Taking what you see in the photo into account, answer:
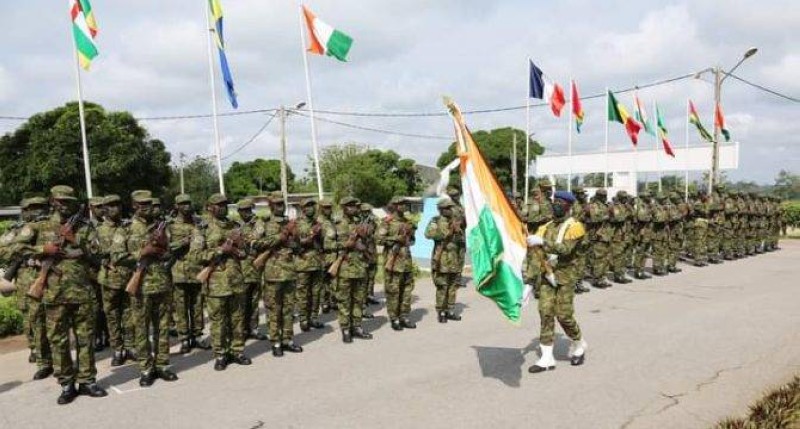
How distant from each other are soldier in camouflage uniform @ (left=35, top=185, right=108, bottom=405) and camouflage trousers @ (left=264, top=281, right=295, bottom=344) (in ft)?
6.61

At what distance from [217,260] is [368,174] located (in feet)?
130

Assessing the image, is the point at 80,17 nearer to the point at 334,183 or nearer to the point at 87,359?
the point at 87,359

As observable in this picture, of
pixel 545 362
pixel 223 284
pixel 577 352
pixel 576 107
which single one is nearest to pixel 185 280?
pixel 223 284

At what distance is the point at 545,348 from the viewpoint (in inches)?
243

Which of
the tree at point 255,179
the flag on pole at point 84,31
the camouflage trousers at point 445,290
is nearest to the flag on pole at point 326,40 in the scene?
the flag on pole at point 84,31

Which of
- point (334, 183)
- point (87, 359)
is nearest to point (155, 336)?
point (87, 359)

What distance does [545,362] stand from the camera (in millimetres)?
6145

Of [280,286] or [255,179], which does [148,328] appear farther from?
[255,179]

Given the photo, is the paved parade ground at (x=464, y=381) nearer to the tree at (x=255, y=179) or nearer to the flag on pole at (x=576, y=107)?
the flag on pole at (x=576, y=107)

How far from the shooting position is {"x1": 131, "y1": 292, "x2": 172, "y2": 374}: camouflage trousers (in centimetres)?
594

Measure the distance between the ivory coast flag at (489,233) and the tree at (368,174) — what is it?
37426mm

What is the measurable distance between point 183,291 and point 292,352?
164 cm

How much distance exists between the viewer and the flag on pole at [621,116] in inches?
744

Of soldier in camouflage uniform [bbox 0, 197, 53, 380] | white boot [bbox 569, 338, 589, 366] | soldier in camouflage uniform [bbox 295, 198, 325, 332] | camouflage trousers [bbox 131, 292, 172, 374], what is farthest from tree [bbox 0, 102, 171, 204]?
white boot [bbox 569, 338, 589, 366]
